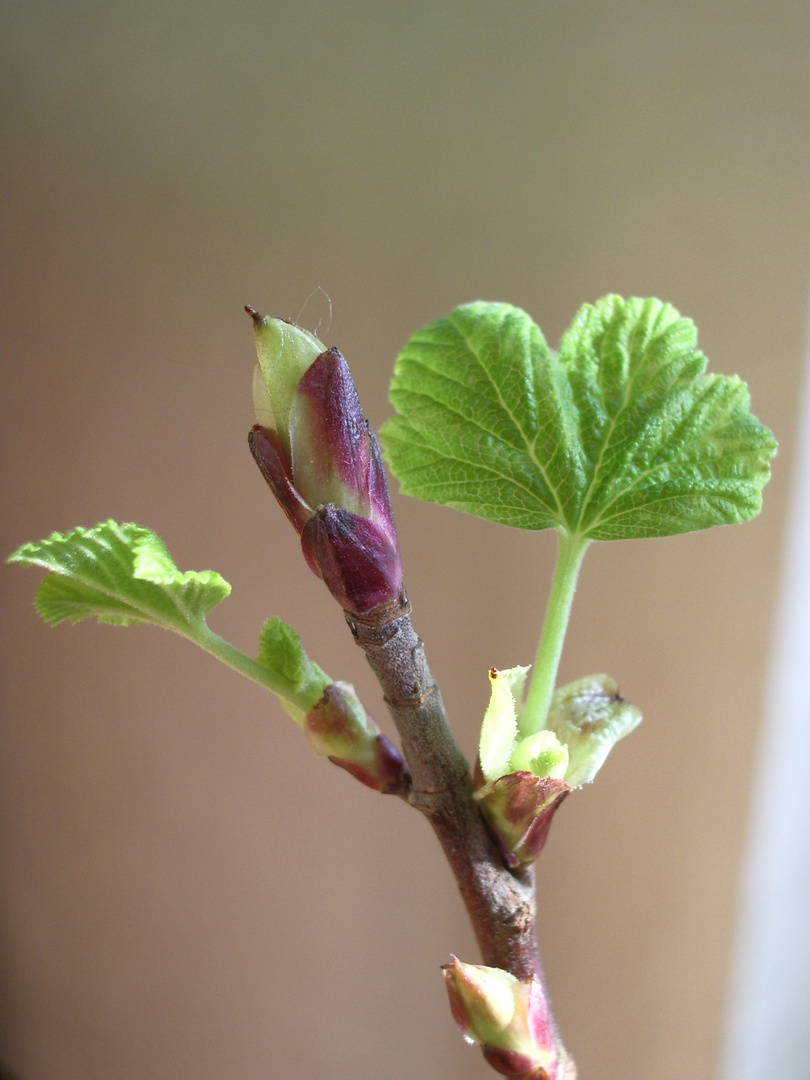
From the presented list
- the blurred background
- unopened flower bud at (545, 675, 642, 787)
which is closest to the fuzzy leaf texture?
unopened flower bud at (545, 675, 642, 787)

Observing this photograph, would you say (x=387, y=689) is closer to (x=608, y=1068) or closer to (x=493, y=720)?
(x=493, y=720)

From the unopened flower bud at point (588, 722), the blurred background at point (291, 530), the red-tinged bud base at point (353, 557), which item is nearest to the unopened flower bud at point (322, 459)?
the red-tinged bud base at point (353, 557)

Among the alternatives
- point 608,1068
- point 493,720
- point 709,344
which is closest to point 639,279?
point 709,344

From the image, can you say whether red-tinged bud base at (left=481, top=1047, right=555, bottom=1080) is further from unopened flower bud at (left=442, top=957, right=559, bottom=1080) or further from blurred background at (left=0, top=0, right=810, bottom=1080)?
blurred background at (left=0, top=0, right=810, bottom=1080)

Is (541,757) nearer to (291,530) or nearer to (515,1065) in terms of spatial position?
(515,1065)

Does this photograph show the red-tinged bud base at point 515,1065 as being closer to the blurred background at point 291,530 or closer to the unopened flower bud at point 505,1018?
the unopened flower bud at point 505,1018
